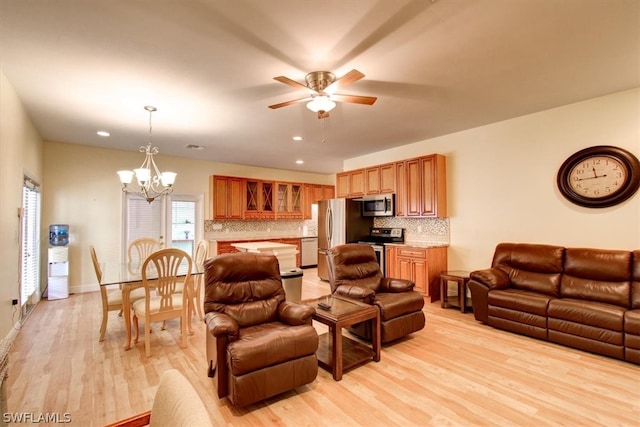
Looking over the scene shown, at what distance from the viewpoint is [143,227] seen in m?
6.24

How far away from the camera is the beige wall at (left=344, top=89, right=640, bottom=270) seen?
3496 mm

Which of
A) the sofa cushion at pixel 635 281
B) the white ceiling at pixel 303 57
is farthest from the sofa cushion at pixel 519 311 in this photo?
the white ceiling at pixel 303 57

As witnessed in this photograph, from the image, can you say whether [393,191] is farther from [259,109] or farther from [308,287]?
[259,109]

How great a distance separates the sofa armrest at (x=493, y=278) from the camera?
12.4 feet

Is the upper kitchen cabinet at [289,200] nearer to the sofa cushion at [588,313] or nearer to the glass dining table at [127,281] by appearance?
the glass dining table at [127,281]

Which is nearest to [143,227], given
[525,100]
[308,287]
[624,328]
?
[308,287]

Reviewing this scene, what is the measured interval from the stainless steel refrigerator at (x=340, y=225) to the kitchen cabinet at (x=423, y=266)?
1.22 metres

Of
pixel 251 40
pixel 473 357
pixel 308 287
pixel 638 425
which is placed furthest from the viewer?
pixel 308 287

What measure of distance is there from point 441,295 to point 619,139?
2.93 metres

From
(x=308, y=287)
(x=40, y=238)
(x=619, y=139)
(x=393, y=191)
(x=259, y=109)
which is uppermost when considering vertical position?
(x=259, y=109)

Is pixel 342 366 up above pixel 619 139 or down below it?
below

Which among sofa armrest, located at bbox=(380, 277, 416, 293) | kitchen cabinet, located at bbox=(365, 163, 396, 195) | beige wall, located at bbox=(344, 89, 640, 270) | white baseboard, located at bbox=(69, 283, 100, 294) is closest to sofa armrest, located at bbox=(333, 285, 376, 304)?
sofa armrest, located at bbox=(380, 277, 416, 293)

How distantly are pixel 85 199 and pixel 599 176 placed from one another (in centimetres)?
817

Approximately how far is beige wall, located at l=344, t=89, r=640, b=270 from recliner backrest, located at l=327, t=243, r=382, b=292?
6.44 feet
